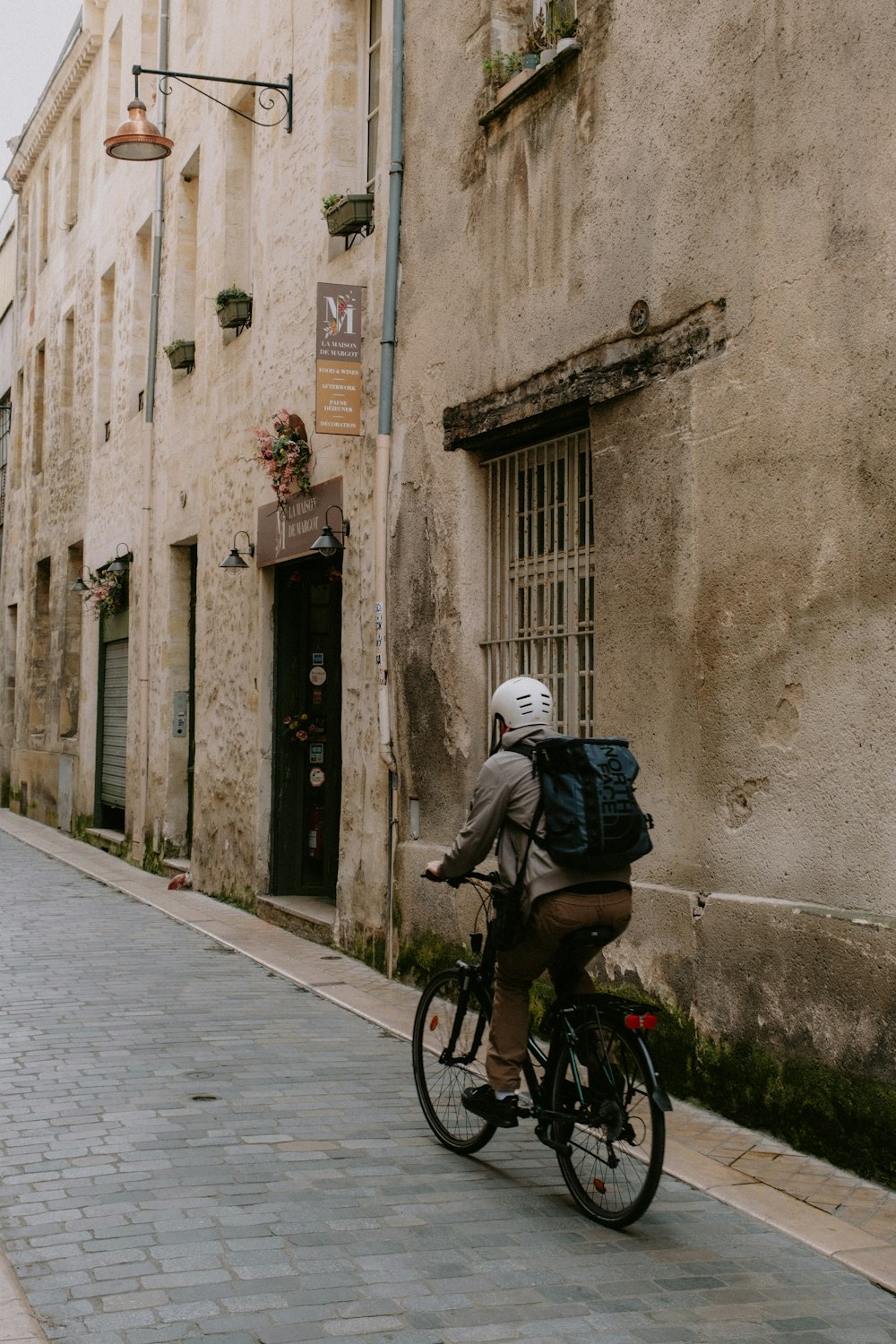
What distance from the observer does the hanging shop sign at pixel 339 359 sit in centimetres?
987

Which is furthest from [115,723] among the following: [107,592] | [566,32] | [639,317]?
[639,317]

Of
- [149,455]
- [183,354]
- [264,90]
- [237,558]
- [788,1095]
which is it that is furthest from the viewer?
[149,455]

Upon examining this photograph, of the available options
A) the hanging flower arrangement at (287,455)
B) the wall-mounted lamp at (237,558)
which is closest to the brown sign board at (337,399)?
the hanging flower arrangement at (287,455)

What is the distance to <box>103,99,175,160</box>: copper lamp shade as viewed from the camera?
12.2 meters

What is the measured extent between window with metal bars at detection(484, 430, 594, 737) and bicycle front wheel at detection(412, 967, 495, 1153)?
2.19 metres

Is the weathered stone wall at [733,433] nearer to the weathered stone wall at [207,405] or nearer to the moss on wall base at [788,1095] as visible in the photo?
the moss on wall base at [788,1095]

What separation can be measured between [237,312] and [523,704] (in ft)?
27.9

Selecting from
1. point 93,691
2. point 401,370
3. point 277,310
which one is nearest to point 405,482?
point 401,370

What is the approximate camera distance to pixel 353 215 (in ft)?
33.3

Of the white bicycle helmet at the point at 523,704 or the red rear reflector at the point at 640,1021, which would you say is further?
the white bicycle helmet at the point at 523,704

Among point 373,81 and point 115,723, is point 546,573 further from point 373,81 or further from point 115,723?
point 115,723

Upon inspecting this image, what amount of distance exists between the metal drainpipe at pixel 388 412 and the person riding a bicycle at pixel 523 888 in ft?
13.5

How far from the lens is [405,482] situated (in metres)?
9.34

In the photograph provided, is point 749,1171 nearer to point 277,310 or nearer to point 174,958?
point 174,958
